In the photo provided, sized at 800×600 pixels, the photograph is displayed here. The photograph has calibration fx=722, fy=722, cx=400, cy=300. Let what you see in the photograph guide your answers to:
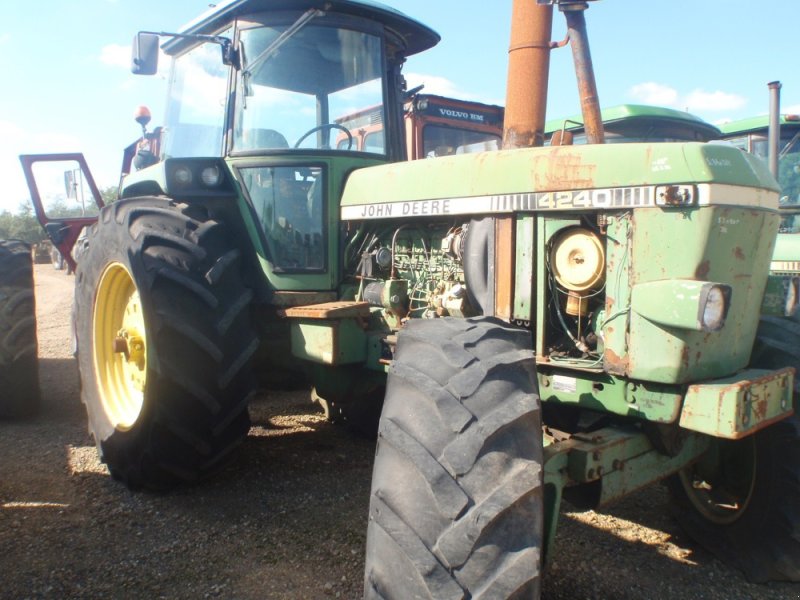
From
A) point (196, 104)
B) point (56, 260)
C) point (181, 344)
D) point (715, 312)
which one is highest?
point (196, 104)

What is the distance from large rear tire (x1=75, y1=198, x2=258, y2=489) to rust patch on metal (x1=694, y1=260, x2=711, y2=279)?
208 centimetres

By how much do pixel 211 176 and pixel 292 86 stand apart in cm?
68

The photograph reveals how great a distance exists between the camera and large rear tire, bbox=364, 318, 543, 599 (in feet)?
6.44

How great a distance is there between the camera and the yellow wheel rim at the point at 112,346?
13.3ft

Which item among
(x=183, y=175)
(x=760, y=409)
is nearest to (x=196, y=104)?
(x=183, y=175)

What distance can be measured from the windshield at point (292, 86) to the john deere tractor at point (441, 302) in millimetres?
13

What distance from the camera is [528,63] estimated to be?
407 cm

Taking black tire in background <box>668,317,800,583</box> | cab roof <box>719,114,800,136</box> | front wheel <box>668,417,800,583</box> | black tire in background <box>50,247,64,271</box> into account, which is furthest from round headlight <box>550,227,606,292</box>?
black tire in background <box>50,247,64,271</box>

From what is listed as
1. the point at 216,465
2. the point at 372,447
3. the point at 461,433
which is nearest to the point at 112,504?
the point at 216,465

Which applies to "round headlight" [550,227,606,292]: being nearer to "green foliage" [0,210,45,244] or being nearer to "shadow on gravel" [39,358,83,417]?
"shadow on gravel" [39,358,83,417]

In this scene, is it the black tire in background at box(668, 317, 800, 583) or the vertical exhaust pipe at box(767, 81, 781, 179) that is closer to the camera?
the black tire in background at box(668, 317, 800, 583)

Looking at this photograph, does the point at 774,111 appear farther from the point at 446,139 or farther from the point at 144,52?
the point at 446,139

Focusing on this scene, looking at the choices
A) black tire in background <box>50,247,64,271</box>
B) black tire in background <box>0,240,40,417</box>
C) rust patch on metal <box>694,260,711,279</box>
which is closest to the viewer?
rust patch on metal <box>694,260,711,279</box>

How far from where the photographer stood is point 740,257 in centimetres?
270
